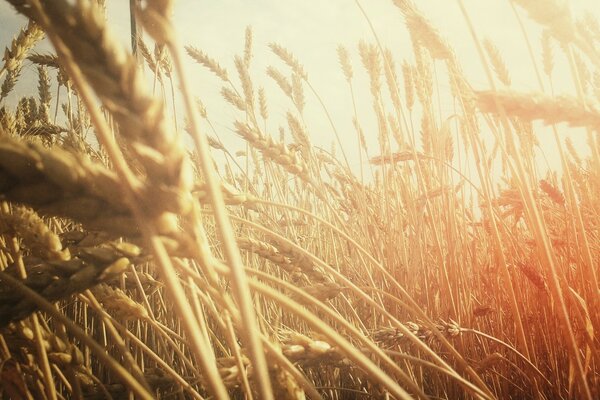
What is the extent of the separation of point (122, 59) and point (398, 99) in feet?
5.57

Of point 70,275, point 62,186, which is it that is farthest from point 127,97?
point 70,275

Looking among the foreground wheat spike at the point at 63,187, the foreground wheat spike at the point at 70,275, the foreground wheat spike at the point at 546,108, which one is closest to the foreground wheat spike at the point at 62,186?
the foreground wheat spike at the point at 63,187

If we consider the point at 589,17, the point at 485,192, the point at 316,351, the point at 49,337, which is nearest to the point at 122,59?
the point at 316,351

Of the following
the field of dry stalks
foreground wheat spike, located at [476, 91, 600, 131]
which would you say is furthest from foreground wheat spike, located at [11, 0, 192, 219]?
foreground wheat spike, located at [476, 91, 600, 131]

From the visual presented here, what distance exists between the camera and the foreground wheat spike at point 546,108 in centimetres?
60

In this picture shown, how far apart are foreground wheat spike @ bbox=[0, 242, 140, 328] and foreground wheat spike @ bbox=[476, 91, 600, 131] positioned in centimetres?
68

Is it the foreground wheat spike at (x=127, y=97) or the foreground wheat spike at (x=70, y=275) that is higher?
the foreground wheat spike at (x=127, y=97)

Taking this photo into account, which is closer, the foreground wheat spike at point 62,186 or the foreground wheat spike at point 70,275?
the foreground wheat spike at point 62,186

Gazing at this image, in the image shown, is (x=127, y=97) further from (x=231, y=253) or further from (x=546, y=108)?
(x=546, y=108)

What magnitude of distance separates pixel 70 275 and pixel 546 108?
837mm

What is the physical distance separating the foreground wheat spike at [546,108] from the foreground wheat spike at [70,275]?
26.9 inches

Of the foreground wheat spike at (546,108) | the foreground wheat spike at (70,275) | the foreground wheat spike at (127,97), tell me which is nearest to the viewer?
the foreground wheat spike at (127,97)

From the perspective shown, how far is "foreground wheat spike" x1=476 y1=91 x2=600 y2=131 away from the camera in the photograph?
604 millimetres

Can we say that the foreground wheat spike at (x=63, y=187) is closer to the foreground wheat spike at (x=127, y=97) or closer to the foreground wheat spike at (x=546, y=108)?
the foreground wheat spike at (x=127, y=97)
